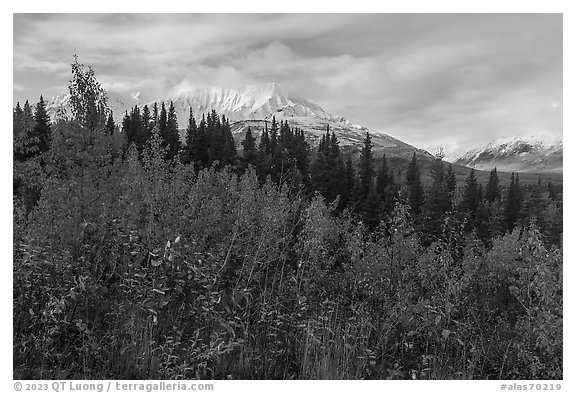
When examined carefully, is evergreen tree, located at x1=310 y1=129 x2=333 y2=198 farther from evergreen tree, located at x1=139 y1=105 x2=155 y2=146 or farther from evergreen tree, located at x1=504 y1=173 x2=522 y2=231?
evergreen tree, located at x1=504 y1=173 x2=522 y2=231

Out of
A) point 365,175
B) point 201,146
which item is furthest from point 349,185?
point 201,146

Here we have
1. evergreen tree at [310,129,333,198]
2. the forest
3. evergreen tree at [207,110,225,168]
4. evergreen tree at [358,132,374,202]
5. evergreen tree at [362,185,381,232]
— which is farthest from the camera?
evergreen tree at [207,110,225,168]

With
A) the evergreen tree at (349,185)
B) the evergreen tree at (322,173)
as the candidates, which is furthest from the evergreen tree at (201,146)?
the evergreen tree at (349,185)

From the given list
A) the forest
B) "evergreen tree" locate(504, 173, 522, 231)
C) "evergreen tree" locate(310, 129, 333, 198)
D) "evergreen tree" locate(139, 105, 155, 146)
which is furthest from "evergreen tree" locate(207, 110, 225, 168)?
the forest

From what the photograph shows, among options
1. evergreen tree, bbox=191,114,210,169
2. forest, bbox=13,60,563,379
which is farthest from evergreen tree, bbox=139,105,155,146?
forest, bbox=13,60,563,379

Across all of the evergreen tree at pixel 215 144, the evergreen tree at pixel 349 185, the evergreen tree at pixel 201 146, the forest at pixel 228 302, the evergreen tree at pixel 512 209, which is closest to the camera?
the forest at pixel 228 302

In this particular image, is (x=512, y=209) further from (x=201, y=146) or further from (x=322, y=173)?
(x=201, y=146)

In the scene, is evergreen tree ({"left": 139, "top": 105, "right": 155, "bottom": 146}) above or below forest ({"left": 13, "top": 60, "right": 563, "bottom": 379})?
above

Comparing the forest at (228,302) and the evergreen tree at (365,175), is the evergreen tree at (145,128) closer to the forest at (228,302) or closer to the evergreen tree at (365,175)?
the evergreen tree at (365,175)

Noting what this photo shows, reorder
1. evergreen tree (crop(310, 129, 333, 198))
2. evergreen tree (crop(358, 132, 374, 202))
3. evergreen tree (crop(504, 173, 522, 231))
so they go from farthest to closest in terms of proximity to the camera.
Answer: evergreen tree (crop(504, 173, 522, 231)) < evergreen tree (crop(358, 132, 374, 202)) < evergreen tree (crop(310, 129, 333, 198))

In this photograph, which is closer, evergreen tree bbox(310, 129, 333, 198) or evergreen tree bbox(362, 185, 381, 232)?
evergreen tree bbox(362, 185, 381, 232)

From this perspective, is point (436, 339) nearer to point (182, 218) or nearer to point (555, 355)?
point (555, 355)

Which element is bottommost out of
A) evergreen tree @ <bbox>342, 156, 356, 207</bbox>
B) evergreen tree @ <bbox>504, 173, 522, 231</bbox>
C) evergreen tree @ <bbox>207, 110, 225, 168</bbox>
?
evergreen tree @ <bbox>504, 173, 522, 231</bbox>
